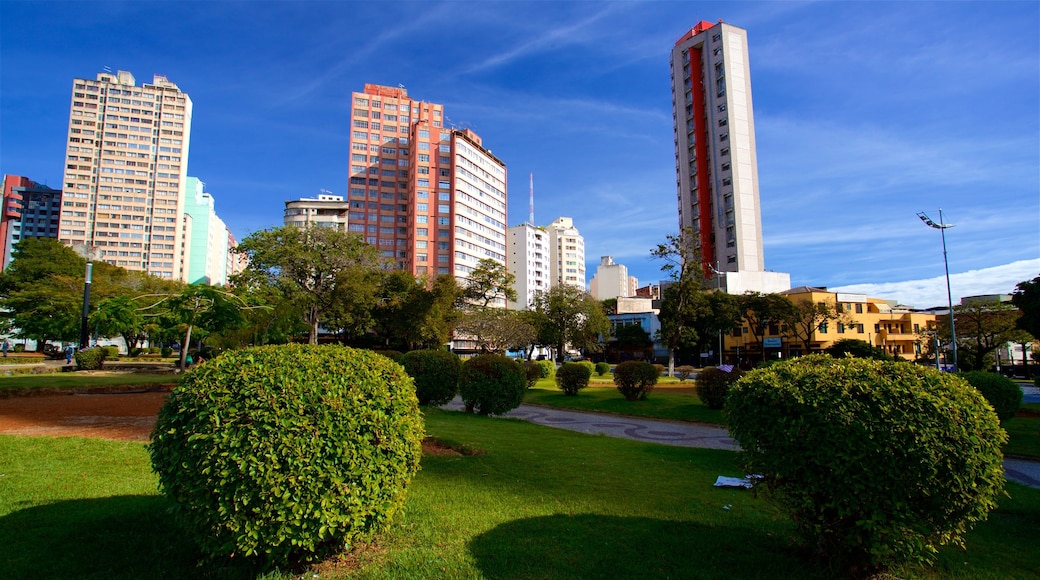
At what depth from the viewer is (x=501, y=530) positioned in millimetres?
4719

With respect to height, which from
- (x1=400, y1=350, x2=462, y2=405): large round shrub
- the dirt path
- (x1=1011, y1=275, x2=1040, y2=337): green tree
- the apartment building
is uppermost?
the apartment building

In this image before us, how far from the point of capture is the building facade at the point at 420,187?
87.2 meters

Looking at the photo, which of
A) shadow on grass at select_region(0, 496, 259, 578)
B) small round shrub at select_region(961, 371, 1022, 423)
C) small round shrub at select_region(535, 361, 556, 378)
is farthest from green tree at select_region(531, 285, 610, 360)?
shadow on grass at select_region(0, 496, 259, 578)

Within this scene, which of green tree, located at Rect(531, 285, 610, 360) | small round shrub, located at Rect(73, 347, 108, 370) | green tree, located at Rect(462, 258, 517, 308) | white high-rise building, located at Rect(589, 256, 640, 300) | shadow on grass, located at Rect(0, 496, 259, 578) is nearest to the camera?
shadow on grass, located at Rect(0, 496, 259, 578)

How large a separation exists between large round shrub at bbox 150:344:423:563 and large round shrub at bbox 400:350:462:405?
1236 cm

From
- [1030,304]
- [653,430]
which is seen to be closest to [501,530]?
[653,430]

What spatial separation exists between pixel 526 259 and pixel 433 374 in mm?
103181

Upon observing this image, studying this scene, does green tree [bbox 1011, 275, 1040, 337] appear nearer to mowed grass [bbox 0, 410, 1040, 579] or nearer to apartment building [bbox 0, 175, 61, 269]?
mowed grass [bbox 0, 410, 1040, 579]

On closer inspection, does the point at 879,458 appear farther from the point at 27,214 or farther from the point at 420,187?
the point at 27,214

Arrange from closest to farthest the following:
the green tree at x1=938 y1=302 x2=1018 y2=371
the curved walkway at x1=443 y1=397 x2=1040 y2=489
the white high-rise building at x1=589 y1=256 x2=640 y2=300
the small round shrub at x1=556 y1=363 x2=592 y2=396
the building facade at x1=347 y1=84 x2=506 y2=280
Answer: the curved walkway at x1=443 y1=397 x2=1040 y2=489, the small round shrub at x1=556 y1=363 x2=592 y2=396, the green tree at x1=938 y1=302 x2=1018 y2=371, the building facade at x1=347 y1=84 x2=506 y2=280, the white high-rise building at x1=589 y1=256 x2=640 y2=300

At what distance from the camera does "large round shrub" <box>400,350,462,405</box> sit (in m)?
→ 16.4

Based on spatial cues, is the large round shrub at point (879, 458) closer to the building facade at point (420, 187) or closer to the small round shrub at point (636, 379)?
the small round shrub at point (636, 379)

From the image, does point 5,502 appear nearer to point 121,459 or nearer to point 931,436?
point 121,459

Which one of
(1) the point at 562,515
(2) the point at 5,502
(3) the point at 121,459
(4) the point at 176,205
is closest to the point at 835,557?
(1) the point at 562,515
